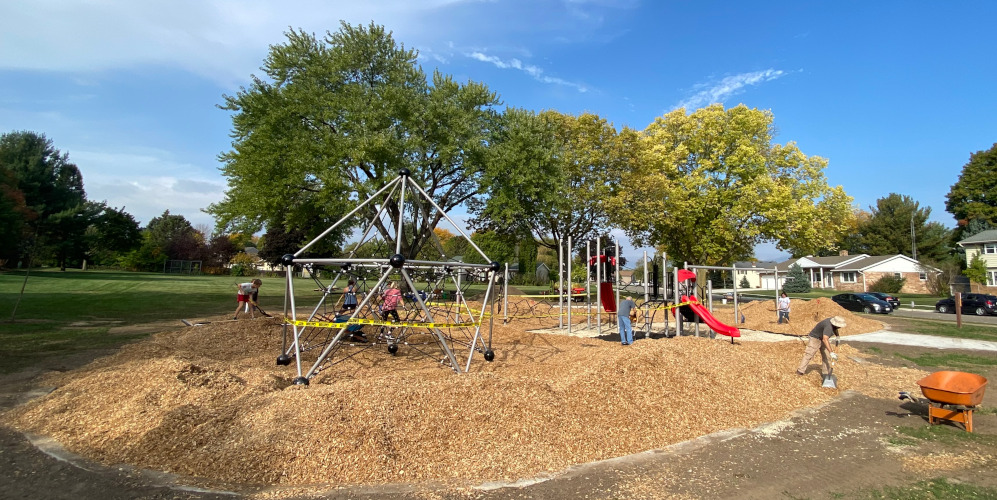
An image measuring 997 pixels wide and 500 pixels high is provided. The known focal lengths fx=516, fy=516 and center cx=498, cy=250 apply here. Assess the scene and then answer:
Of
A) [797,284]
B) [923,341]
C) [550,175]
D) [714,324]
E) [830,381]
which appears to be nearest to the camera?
[830,381]

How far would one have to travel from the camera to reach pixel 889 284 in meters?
50.5

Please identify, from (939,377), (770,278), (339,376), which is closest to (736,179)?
(939,377)

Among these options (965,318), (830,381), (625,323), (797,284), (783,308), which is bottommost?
(830,381)

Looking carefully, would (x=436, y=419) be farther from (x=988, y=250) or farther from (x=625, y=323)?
(x=988, y=250)

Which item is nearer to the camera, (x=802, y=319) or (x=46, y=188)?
(x=802, y=319)

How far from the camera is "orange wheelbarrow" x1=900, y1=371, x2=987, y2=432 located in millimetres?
A: 6609

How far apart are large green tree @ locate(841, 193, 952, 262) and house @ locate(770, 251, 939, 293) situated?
747cm

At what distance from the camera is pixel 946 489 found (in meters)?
4.78

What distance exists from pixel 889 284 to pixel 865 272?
5.94 meters

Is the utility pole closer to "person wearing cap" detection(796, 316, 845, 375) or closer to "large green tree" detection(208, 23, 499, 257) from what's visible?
"large green tree" detection(208, 23, 499, 257)

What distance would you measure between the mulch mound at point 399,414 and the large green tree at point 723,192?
20798 millimetres

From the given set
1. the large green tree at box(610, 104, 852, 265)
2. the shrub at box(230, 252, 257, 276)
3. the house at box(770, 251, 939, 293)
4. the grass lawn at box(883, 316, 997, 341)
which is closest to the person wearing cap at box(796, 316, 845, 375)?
the grass lawn at box(883, 316, 997, 341)

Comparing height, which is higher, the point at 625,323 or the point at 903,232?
the point at 903,232

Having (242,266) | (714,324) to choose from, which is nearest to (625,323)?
(714,324)
